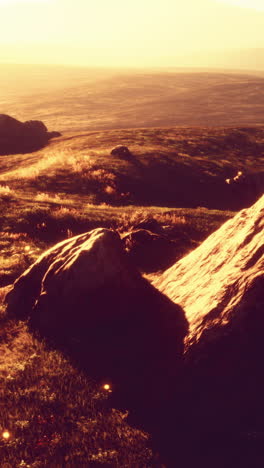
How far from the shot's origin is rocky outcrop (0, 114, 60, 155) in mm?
57000

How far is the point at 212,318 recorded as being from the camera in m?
8.05

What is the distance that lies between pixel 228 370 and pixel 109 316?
336 centimetres

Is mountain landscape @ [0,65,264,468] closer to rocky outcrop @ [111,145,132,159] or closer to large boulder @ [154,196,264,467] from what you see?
large boulder @ [154,196,264,467]

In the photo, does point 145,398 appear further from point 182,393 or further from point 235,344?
point 235,344

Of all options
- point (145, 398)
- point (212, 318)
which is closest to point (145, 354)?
point (145, 398)

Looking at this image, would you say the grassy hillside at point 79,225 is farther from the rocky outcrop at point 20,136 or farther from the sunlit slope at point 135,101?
the sunlit slope at point 135,101

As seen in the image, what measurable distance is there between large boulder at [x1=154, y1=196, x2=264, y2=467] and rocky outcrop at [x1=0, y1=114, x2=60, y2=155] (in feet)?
168

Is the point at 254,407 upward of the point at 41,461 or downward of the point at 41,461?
upward

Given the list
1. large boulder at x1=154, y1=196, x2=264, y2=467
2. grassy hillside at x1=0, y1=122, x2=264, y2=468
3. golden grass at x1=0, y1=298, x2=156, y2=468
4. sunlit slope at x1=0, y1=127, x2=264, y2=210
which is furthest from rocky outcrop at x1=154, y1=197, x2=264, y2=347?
sunlit slope at x1=0, y1=127, x2=264, y2=210

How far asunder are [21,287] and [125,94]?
147 m

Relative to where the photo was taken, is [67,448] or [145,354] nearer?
[67,448]

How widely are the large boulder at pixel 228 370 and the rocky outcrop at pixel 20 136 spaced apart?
5127 cm

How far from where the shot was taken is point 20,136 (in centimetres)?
6003

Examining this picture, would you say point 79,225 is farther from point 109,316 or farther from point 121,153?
point 121,153
